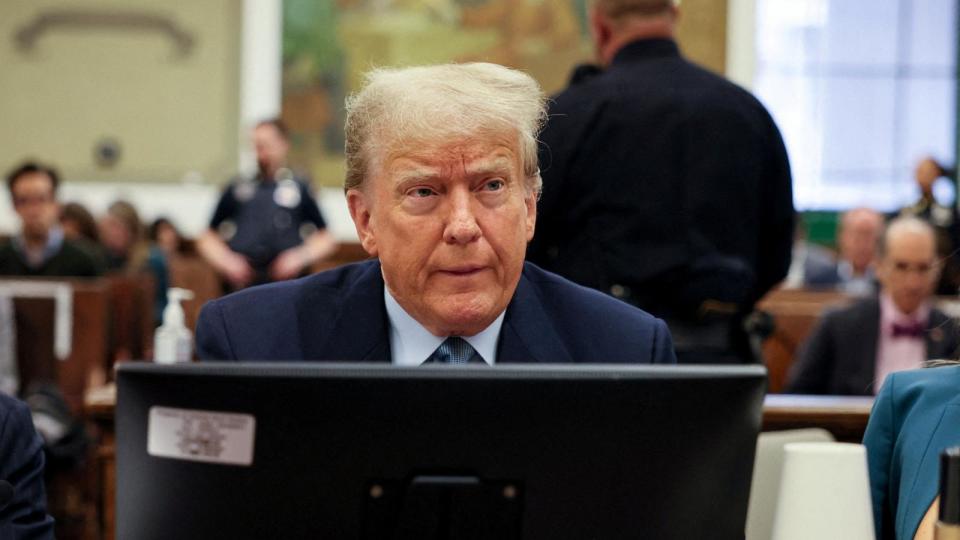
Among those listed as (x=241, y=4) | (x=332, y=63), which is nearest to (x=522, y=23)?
(x=332, y=63)

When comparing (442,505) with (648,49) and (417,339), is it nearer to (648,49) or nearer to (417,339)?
(417,339)

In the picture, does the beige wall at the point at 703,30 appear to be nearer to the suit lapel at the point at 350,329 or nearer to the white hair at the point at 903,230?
the white hair at the point at 903,230

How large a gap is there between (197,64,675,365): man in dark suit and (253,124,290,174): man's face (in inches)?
240

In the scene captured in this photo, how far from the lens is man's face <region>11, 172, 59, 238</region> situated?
27.0ft

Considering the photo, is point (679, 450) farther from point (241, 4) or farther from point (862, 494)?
point (241, 4)

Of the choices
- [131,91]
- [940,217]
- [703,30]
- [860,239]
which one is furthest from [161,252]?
[703,30]

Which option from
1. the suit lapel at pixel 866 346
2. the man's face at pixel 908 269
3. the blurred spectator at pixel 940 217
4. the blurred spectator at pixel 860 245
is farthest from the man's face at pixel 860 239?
the suit lapel at pixel 866 346

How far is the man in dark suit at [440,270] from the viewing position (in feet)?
6.84

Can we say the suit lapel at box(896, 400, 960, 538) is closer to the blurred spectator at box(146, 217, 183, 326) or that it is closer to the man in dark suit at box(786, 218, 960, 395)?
the man in dark suit at box(786, 218, 960, 395)

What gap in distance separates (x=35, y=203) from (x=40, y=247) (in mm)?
254

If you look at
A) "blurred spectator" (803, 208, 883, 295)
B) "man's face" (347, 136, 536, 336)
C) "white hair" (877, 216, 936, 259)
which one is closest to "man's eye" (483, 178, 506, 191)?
"man's face" (347, 136, 536, 336)

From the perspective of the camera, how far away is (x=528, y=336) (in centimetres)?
223

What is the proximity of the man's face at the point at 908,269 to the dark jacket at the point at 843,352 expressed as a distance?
0.51 feet

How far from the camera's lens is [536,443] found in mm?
1384
